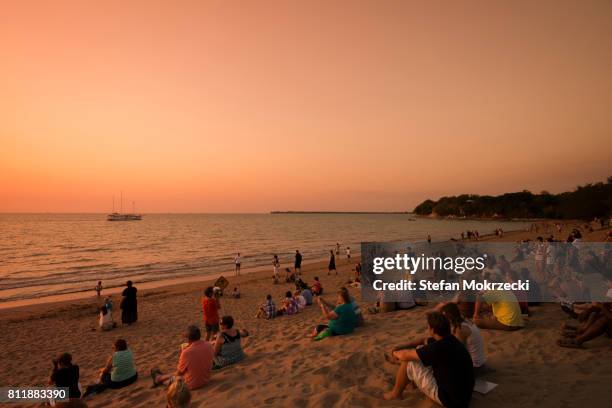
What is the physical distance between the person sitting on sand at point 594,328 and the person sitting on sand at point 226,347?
5.93 meters

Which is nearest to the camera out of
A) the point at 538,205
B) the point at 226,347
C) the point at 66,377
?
the point at 66,377

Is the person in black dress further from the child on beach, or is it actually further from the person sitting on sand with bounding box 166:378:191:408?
the person sitting on sand with bounding box 166:378:191:408

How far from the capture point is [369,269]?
17.9m

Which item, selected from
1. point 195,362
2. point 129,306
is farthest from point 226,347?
point 129,306

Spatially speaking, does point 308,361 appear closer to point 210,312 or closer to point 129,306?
point 210,312

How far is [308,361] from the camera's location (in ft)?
20.4

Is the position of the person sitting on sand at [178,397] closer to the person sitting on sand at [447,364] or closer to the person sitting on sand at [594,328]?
the person sitting on sand at [447,364]

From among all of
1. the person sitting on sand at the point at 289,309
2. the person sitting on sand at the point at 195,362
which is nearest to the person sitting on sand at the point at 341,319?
the person sitting on sand at the point at 195,362

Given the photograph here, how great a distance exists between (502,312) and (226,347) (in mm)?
5654

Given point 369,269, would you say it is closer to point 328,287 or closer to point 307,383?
point 328,287

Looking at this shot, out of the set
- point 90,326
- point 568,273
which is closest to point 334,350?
point 568,273

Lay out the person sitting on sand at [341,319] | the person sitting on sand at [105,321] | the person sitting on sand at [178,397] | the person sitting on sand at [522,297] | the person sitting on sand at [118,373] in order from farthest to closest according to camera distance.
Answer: the person sitting on sand at [105,321], the person sitting on sand at [522,297], the person sitting on sand at [341,319], the person sitting on sand at [118,373], the person sitting on sand at [178,397]

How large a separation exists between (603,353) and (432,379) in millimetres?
3616

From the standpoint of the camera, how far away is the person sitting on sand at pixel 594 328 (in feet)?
18.3
